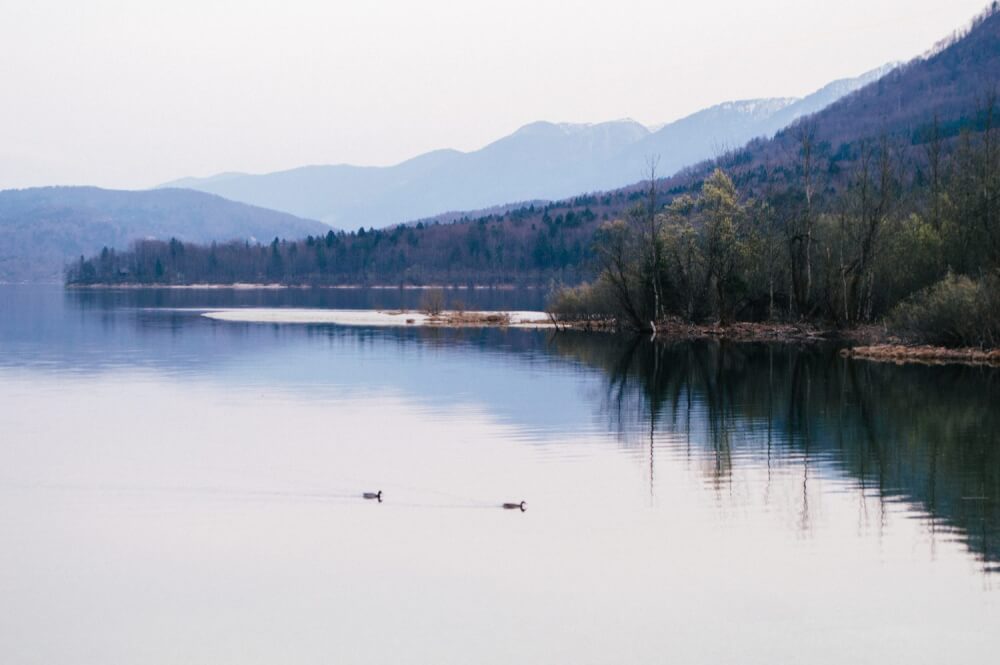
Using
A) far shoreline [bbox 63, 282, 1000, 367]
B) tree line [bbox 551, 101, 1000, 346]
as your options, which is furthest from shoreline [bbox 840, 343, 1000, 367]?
tree line [bbox 551, 101, 1000, 346]

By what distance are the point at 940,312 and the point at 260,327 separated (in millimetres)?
50845

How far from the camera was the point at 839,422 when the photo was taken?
111 feet

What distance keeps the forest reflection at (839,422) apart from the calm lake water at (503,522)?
16 centimetres

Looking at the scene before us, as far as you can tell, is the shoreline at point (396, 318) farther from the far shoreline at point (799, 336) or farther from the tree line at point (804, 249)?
the tree line at point (804, 249)

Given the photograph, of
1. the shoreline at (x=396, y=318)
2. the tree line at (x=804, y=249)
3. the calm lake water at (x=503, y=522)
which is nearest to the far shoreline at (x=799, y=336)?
the shoreline at (x=396, y=318)

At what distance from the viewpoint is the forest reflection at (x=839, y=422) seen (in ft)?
77.5

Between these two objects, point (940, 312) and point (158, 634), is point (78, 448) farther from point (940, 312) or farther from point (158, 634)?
point (940, 312)

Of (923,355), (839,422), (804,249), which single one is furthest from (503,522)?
(804,249)

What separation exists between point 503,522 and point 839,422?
15808mm

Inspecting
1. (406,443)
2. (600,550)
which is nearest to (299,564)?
(600,550)

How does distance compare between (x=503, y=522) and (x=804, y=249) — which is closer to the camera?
(x=503, y=522)

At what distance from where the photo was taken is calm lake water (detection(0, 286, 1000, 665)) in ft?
50.4

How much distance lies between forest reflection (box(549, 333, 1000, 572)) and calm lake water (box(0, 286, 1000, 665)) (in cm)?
16

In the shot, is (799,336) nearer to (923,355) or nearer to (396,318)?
(923,355)
